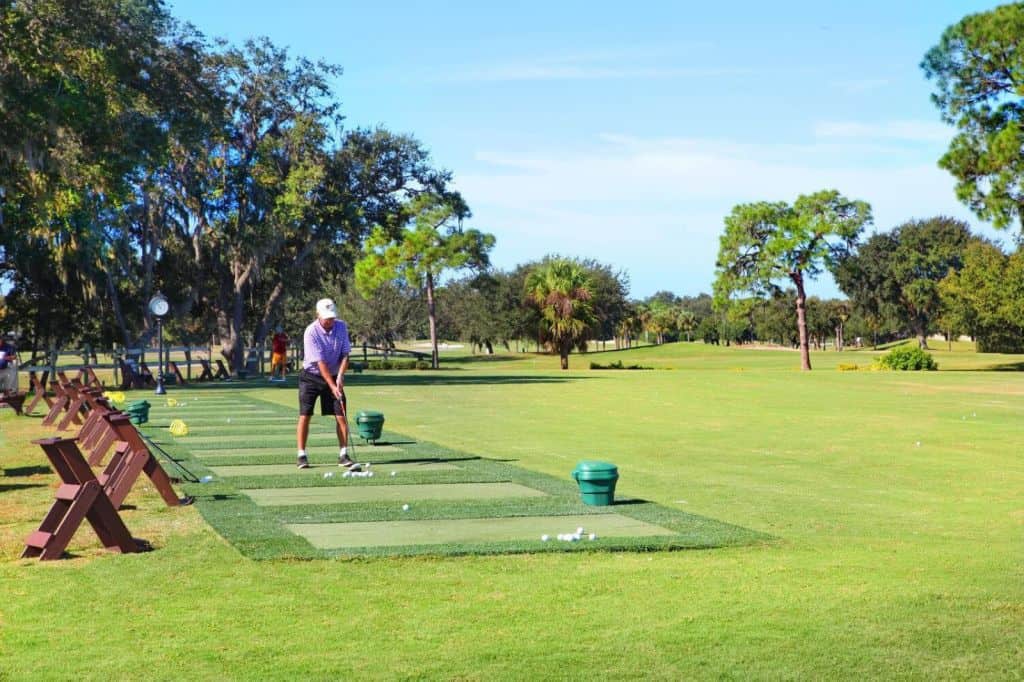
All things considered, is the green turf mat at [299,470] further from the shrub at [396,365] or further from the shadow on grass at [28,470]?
the shrub at [396,365]

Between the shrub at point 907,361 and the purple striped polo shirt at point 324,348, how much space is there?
46450 millimetres

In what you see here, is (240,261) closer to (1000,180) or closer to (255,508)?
(1000,180)

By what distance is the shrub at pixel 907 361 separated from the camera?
58.3 metres

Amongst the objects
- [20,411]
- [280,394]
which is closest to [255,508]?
[20,411]

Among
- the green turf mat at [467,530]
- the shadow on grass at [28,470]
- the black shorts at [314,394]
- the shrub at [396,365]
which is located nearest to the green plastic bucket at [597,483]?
the green turf mat at [467,530]

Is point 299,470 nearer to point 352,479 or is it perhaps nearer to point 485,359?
point 352,479

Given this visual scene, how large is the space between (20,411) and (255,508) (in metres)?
15.0

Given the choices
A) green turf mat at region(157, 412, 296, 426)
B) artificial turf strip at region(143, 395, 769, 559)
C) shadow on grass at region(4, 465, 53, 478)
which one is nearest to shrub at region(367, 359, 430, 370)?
green turf mat at region(157, 412, 296, 426)

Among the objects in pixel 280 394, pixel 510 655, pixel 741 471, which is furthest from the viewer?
pixel 280 394

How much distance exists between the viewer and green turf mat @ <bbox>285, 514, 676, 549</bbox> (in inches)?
409

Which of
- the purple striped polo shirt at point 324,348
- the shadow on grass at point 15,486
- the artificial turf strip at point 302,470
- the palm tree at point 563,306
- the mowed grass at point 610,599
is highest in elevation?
the palm tree at point 563,306

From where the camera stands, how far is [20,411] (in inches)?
997

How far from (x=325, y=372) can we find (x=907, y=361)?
47789mm

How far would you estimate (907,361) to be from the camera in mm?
58562
